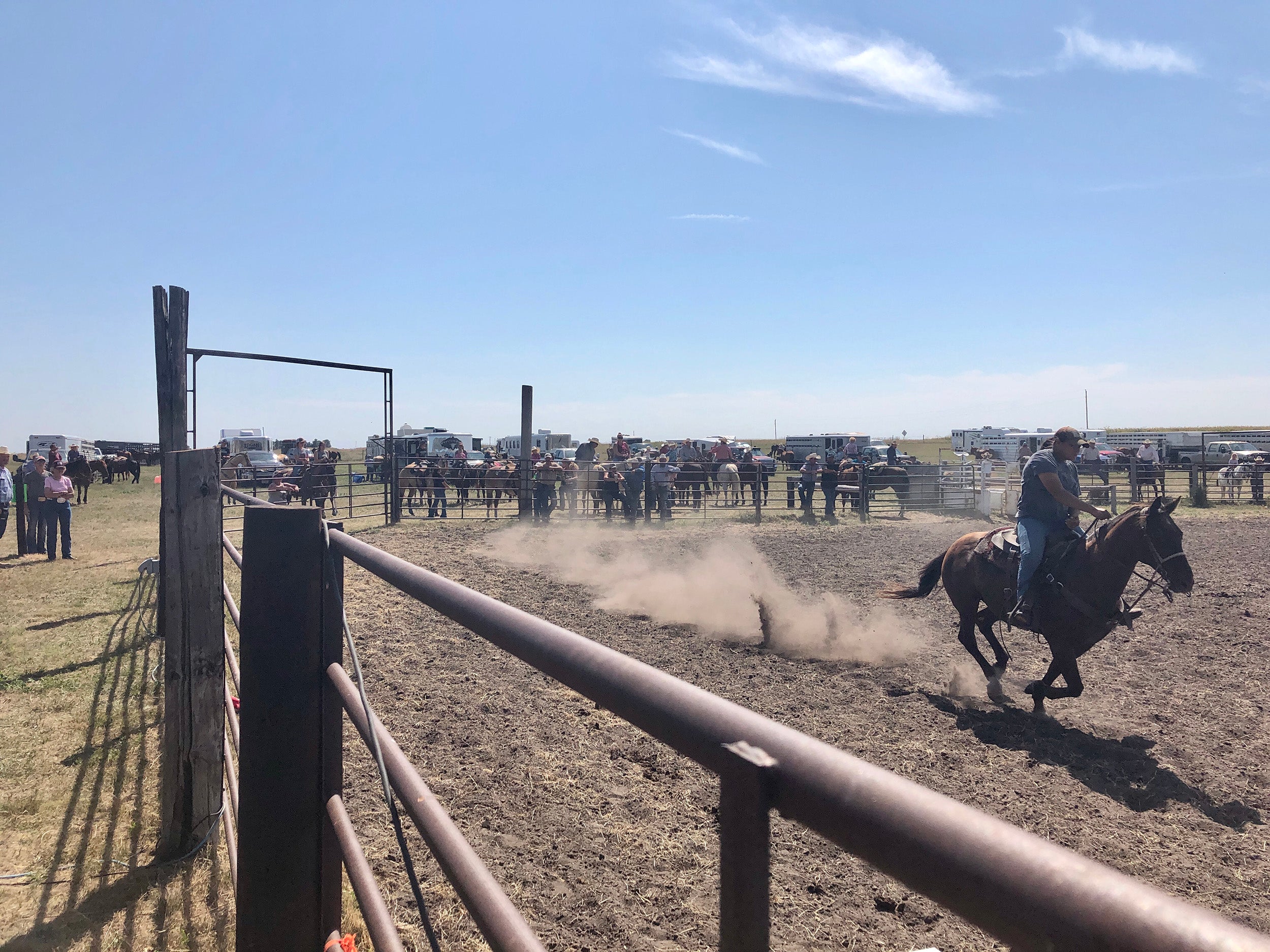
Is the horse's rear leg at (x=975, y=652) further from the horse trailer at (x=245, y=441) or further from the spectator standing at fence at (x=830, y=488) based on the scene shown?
the horse trailer at (x=245, y=441)

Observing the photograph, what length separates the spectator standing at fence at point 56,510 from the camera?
13.5 metres

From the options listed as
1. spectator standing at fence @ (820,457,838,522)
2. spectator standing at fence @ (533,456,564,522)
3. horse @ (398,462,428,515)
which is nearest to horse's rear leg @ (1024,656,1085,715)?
spectator standing at fence @ (820,457,838,522)

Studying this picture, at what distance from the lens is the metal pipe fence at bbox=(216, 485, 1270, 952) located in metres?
0.52

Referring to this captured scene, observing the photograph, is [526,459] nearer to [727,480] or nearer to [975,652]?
[727,480]

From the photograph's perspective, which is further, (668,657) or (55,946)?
(668,657)

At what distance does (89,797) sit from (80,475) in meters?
25.5

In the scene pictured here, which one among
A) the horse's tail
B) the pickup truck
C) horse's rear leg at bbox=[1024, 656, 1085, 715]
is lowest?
horse's rear leg at bbox=[1024, 656, 1085, 715]

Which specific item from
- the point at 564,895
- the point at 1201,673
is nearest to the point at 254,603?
the point at 564,895

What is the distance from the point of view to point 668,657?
773 centimetres

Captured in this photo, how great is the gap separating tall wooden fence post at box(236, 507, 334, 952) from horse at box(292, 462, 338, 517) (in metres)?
14.5

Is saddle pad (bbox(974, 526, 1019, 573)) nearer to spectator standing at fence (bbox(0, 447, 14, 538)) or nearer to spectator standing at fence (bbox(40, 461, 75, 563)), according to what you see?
spectator standing at fence (bbox(40, 461, 75, 563))

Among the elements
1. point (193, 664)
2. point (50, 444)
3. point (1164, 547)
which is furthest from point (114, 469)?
point (1164, 547)

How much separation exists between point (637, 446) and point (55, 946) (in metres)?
45.5

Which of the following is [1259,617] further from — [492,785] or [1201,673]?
[492,785]
